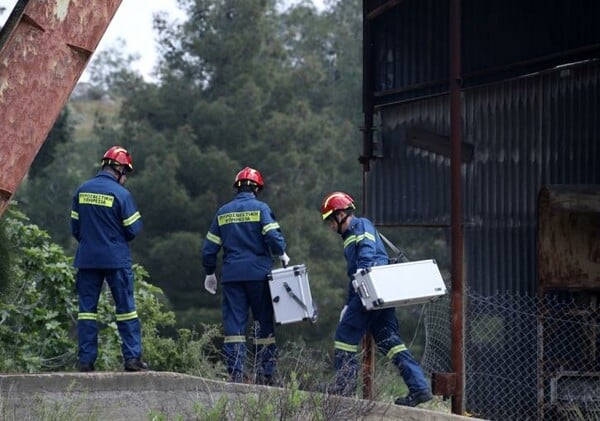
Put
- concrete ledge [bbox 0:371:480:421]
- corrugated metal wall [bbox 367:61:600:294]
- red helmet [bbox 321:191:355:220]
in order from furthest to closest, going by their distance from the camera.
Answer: corrugated metal wall [bbox 367:61:600:294] → red helmet [bbox 321:191:355:220] → concrete ledge [bbox 0:371:480:421]

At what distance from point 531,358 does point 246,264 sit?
10.9 ft

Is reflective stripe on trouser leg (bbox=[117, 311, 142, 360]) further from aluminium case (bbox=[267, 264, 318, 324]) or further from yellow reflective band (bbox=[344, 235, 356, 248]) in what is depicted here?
yellow reflective band (bbox=[344, 235, 356, 248])

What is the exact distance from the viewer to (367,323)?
1009cm

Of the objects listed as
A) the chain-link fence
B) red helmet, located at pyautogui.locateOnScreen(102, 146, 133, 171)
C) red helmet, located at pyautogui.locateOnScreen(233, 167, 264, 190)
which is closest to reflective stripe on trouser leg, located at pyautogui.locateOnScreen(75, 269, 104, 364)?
red helmet, located at pyautogui.locateOnScreen(102, 146, 133, 171)

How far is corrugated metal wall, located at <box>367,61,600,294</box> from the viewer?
11.8m

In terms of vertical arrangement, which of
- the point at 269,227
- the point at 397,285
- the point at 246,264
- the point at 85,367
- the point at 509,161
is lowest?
the point at 85,367

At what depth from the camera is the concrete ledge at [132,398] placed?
7.64m

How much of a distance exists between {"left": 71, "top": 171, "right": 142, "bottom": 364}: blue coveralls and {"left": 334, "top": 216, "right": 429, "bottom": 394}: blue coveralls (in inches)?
68.6

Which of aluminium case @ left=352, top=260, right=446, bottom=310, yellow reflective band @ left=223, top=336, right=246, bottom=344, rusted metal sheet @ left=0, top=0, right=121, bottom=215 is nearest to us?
rusted metal sheet @ left=0, top=0, right=121, bottom=215

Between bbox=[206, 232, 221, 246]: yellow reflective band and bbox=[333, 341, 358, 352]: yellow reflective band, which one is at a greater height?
bbox=[206, 232, 221, 246]: yellow reflective band

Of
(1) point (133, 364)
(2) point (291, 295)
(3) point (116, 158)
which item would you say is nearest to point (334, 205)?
(2) point (291, 295)

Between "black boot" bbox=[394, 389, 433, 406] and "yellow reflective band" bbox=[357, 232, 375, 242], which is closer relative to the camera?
"black boot" bbox=[394, 389, 433, 406]

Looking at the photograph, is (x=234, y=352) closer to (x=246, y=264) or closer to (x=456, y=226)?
(x=246, y=264)

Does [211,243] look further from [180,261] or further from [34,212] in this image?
[34,212]
